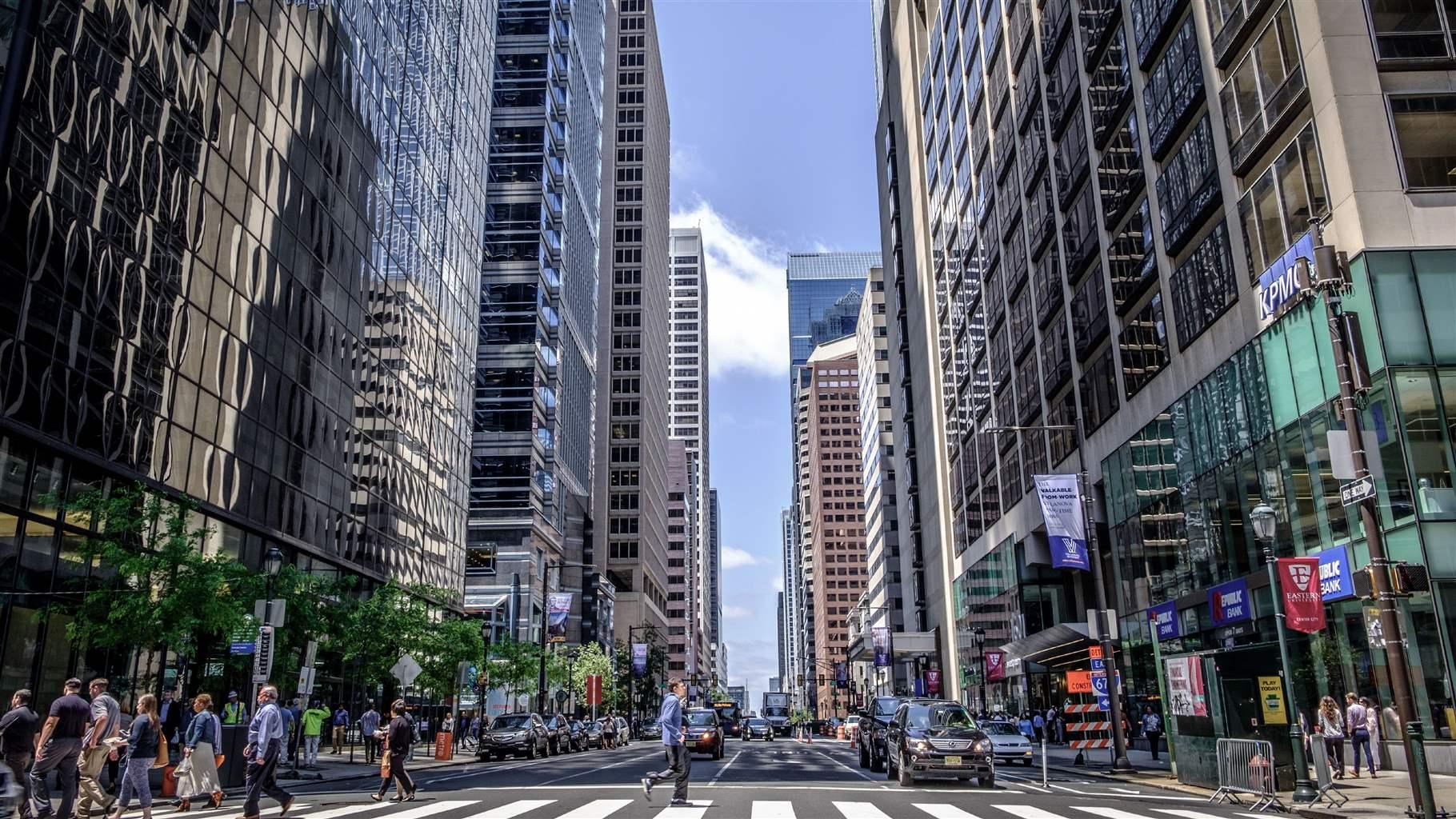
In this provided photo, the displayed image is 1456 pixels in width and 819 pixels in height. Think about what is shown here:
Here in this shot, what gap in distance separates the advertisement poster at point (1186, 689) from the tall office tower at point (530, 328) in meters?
56.4

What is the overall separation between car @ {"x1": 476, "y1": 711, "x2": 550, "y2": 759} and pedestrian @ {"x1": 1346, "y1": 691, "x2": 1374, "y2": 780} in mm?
27349

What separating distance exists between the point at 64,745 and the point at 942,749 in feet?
51.5

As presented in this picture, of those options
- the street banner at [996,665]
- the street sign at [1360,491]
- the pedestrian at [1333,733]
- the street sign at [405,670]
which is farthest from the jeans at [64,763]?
the street banner at [996,665]

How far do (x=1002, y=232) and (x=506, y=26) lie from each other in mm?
60828

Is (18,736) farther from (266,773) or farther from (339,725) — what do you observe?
(339,725)

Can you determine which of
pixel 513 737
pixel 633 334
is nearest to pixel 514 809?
pixel 513 737

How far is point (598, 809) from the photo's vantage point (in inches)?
602

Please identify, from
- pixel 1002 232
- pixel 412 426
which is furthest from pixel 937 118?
pixel 412 426

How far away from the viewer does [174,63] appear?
101 feet

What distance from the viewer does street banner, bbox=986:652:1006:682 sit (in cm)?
5581

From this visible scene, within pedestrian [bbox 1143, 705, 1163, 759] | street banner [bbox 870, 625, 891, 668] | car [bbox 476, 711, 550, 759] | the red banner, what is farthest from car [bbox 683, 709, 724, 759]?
street banner [bbox 870, 625, 891, 668]

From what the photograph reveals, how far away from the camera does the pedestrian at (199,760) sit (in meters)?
15.7

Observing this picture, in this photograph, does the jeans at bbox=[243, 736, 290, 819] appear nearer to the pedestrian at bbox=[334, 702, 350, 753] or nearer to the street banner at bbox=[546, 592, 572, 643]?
the pedestrian at bbox=[334, 702, 350, 753]

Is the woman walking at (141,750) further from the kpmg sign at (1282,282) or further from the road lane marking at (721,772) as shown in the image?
the kpmg sign at (1282,282)
